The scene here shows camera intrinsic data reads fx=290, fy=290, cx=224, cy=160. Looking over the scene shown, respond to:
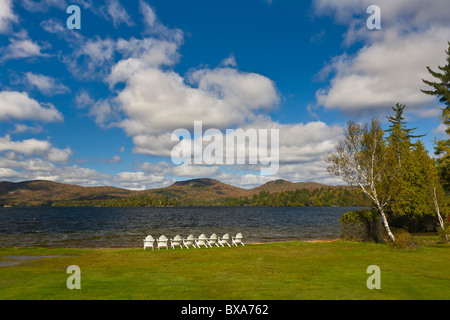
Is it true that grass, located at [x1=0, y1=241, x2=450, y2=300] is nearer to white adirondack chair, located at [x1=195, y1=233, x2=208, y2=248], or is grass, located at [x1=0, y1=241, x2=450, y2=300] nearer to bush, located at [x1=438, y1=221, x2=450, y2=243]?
white adirondack chair, located at [x1=195, y1=233, x2=208, y2=248]

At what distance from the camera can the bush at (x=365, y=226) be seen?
30.3m

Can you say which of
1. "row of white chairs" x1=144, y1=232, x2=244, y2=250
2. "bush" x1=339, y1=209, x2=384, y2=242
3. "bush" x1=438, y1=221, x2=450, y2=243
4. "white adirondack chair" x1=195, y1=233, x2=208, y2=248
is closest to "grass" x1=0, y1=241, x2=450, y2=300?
"row of white chairs" x1=144, y1=232, x2=244, y2=250

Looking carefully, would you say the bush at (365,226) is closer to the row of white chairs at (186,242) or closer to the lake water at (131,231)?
the row of white chairs at (186,242)

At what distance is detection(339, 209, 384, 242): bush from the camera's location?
99.5 ft

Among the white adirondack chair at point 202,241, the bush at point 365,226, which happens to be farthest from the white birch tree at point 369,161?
the white adirondack chair at point 202,241

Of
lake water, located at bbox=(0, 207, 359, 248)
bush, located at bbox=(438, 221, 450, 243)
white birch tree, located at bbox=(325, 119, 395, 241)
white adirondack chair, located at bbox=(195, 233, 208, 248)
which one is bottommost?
lake water, located at bbox=(0, 207, 359, 248)

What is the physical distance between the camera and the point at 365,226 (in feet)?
100

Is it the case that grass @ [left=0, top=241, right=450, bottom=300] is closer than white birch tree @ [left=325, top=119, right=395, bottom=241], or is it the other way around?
grass @ [left=0, top=241, right=450, bottom=300]

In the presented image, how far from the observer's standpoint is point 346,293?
35.3ft

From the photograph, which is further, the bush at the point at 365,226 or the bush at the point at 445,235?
the bush at the point at 365,226

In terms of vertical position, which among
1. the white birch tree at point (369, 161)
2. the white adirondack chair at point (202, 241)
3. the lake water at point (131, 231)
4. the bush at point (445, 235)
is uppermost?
the white birch tree at point (369, 161)
